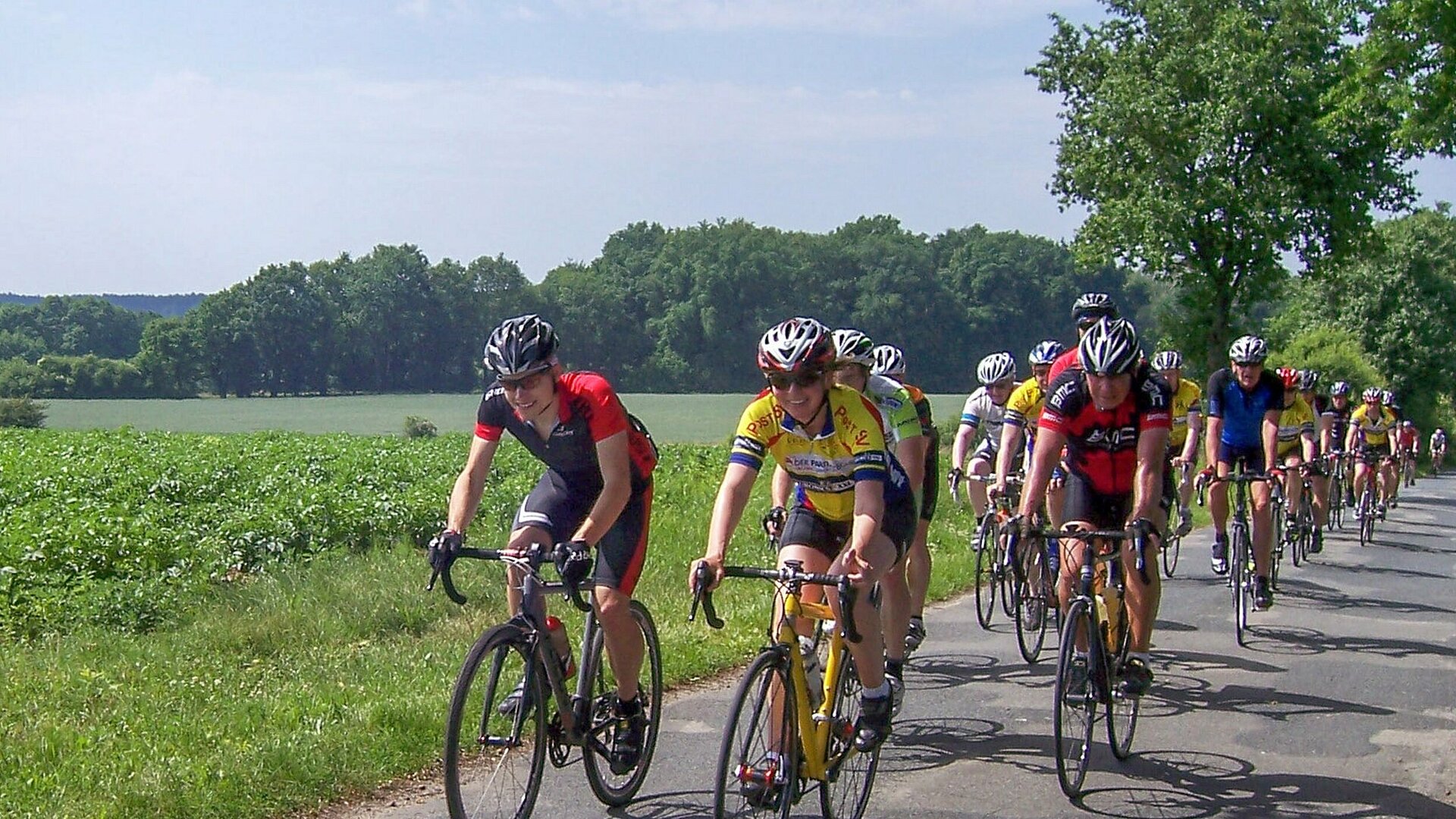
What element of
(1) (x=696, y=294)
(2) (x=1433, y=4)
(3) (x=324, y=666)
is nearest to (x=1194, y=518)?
(2) (x=1433, y=4)

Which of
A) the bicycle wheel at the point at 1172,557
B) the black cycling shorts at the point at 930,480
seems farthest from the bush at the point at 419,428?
the black cycling shorts at the point at 930,480

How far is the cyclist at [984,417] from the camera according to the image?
10.9 metres

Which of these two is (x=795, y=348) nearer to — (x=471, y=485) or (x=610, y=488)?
(x=610, y=488)

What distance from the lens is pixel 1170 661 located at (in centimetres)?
927

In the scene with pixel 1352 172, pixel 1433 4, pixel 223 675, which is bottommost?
pixel 223 675

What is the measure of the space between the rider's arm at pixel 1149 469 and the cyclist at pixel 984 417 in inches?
147

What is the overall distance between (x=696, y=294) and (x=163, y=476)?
40.2 metres

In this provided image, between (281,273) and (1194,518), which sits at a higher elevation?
(281,273)

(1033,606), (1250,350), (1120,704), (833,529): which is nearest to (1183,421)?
(1250,350)

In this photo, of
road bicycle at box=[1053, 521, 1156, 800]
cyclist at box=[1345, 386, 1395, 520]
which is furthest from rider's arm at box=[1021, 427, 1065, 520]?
cyclist at box=[1345, 386, 1395, 520]

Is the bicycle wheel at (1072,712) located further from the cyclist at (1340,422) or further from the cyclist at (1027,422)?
the cyclist at (1340,422)

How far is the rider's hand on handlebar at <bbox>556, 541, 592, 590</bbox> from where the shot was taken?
497cm

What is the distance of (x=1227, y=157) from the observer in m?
36.9

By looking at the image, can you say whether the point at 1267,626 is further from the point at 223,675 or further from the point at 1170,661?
the point at 223,675
